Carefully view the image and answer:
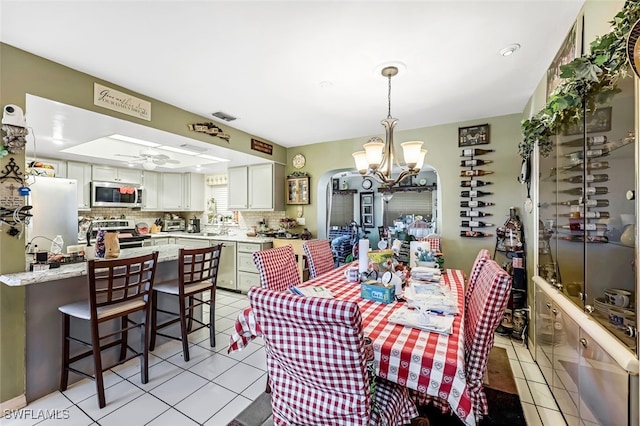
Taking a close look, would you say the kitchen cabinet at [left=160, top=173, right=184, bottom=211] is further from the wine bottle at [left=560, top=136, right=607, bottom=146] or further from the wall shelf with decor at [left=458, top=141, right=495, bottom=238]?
the wine bottle at [left=560, top=136, right=607, bottom=146]

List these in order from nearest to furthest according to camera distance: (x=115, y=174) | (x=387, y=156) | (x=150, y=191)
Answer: (x=387, y=156), (x=115, y=174), (x=150, y=191)

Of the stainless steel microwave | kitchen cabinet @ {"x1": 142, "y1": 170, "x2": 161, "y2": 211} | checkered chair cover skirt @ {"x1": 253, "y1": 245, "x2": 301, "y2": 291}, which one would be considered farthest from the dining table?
kitchen cabinet @ {"x1": 142, "y1": 170, "x2": 161, "y2": 211}

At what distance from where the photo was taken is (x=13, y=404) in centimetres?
193

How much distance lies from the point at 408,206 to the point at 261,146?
4.81 meters

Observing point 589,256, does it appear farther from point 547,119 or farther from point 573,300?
point 547,119


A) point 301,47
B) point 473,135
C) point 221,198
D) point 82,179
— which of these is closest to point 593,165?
point 301,47

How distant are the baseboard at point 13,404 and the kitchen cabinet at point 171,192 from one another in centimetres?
417

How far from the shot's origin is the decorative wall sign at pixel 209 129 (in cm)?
335

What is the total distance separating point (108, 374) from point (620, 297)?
3.44 meters

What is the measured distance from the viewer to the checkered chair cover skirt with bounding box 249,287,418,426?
97 centimetres

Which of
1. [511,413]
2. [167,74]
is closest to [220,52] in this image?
[167,74]

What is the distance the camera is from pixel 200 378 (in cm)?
231

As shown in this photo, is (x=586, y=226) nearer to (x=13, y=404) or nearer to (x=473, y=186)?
(x=473, y=186)

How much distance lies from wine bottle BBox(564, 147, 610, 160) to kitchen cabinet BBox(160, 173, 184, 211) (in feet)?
20.1
